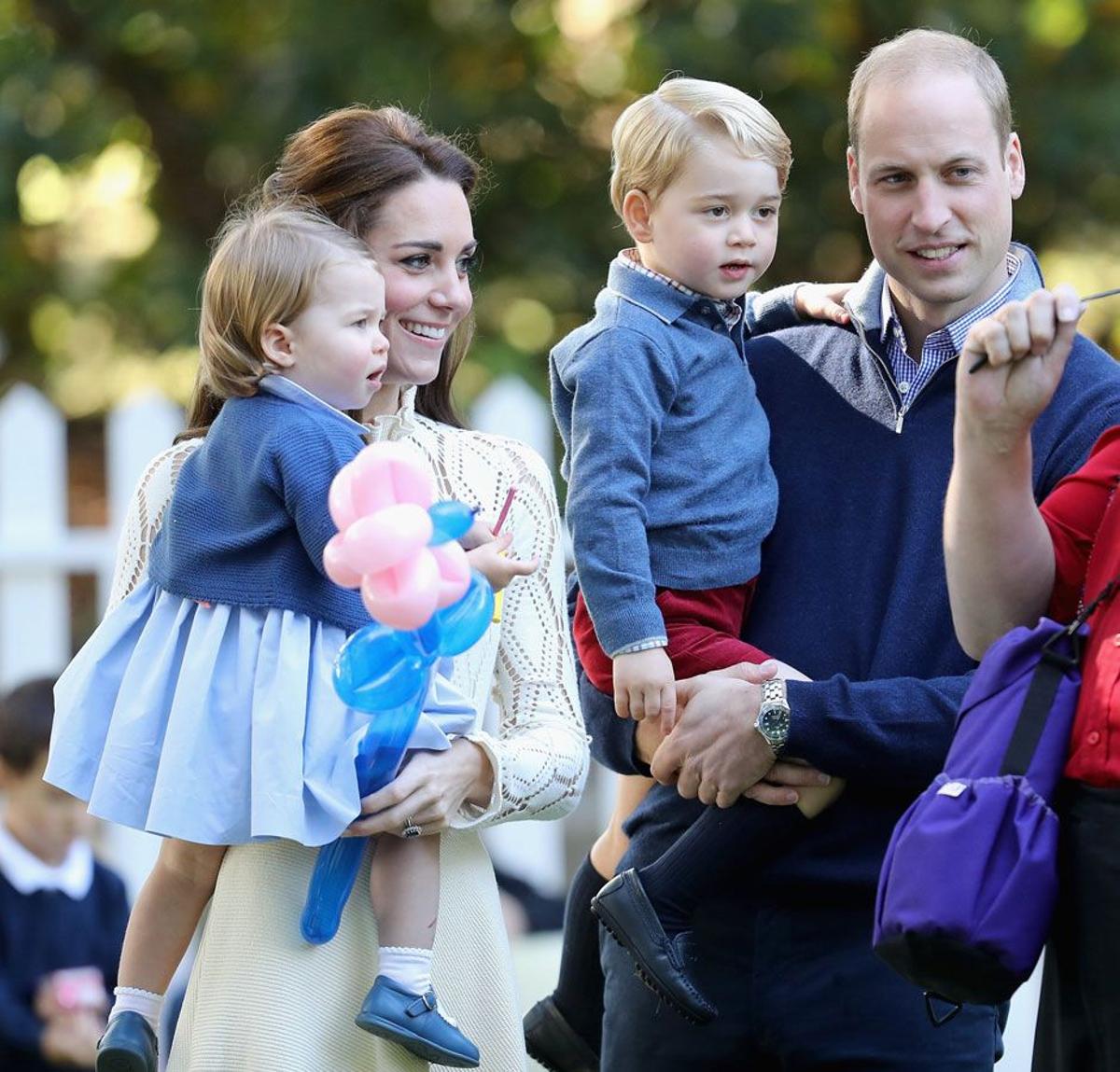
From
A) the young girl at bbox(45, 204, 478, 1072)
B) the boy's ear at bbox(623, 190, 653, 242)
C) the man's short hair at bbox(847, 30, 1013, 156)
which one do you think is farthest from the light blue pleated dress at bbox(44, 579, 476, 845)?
the man's short hair at bbox(847, 30, 1013, 156)

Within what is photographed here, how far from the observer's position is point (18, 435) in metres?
6.32

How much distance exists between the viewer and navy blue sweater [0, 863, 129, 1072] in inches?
199

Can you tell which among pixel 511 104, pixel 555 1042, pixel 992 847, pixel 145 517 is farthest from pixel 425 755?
pixel 511 104

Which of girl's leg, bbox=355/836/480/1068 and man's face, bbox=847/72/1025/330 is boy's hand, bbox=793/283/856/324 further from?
girl's leg, bbox=355/836/480/1068

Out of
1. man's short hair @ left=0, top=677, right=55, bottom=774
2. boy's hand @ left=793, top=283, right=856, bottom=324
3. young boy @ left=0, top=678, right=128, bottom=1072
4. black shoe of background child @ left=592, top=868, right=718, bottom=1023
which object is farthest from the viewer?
man's short hair @ left=0, top=677, right=55, bottom=774

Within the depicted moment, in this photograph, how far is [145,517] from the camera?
120 inches

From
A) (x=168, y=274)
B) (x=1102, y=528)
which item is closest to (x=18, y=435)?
(x=168, y=274)

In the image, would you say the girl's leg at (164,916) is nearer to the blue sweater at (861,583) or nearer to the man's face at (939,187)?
the blue sweater at (861,583)

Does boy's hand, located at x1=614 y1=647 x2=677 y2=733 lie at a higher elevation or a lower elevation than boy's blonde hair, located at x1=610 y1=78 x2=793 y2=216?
lower

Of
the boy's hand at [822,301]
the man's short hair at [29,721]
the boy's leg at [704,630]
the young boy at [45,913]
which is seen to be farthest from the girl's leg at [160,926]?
the man's short hair at [29,721]

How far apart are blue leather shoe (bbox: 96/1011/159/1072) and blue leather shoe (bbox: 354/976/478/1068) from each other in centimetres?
31

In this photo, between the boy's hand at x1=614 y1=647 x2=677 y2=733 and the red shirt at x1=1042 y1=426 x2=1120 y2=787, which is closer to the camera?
the red shirt at x1=1042 y1=426 x2=1120 y2=787

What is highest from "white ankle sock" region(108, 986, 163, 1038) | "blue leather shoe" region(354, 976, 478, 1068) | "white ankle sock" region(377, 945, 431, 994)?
"white ankle sock" region(377, 945, 431, 994)

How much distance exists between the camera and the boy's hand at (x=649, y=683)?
3.01 m
